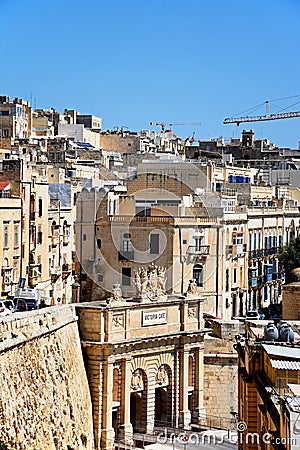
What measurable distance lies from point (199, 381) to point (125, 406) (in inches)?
155

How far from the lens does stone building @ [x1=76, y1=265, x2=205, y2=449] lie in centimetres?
3016

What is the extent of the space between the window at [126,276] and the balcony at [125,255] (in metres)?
0.42

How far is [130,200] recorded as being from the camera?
4697 centimetres

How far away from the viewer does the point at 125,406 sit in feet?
100

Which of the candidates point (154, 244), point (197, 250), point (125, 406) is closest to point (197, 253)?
point (197, 250)

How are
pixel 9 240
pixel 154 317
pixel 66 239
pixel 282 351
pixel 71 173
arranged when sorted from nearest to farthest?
pixel 282 351
pixel 154 317
pixel 9 240
pixel 66 239
pixel 71 173

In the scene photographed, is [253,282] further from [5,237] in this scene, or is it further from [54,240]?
[5,237]

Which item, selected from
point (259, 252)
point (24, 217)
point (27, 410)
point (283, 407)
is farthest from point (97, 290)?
point (283, 407)

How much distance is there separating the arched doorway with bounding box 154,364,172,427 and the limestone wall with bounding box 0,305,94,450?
3.52 metres

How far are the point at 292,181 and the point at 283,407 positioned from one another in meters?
61.3

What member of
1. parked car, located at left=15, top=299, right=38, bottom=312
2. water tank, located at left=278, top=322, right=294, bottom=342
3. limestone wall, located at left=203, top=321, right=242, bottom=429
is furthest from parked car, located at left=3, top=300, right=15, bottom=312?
water tank, located at left=278, top=322, right=294, bottom=342

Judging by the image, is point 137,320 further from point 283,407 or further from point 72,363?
point 283,407

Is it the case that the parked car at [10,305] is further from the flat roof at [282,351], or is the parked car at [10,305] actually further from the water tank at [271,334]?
the flat roof at [282,351]

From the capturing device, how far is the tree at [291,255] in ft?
183
